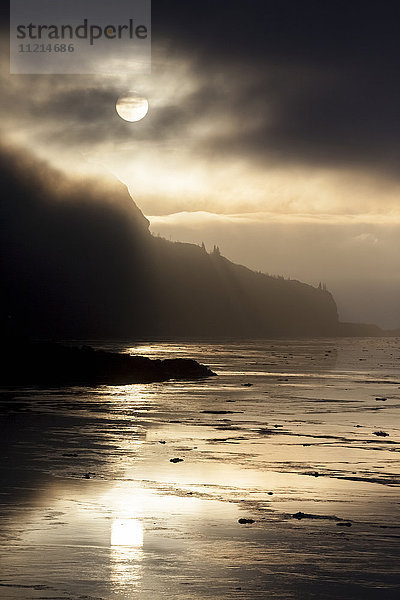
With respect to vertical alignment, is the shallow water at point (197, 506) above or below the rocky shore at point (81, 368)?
below

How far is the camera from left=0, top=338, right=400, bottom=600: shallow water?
52.4ft

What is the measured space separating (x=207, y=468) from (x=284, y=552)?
1121cm

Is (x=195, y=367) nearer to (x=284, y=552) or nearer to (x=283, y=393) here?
(x=283, y=393)

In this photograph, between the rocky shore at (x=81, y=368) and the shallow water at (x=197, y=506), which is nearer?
the shallow water at (x=197, y=506)

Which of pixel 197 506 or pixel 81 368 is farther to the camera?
pixel 81 368

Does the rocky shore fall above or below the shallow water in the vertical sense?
above

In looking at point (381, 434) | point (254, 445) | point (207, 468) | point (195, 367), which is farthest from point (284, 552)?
point (195, 367)

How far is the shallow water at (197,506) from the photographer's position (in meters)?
16.0

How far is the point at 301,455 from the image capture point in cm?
3316

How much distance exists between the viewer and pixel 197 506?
2280 centimetres

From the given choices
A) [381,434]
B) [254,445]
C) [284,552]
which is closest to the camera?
[284,552]

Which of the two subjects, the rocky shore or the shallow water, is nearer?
the shallow water

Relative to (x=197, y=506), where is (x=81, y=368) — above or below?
above

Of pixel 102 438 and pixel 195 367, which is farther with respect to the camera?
pixel 195 367
